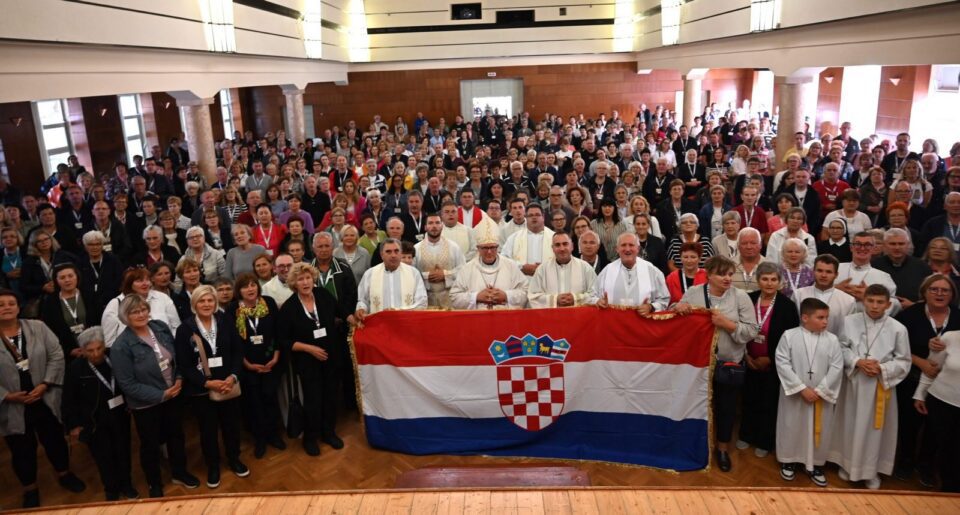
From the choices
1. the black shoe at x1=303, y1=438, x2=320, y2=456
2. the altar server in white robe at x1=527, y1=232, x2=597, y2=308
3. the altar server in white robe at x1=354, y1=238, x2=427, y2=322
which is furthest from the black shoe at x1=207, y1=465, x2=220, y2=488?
the altar server in white robe at x1=527, y1=232, x2=597, y2=308

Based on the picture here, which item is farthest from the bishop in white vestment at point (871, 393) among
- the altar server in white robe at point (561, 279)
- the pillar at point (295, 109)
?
the pillar at point (295, 109)

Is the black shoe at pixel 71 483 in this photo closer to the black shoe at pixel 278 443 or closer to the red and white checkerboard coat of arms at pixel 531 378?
the black shoe at pixel 278 443

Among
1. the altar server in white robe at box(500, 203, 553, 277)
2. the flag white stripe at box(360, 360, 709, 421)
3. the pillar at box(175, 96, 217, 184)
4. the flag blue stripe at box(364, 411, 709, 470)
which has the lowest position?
the flag blue stripe at box(364, 411, 709, 470)

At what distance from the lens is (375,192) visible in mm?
8836

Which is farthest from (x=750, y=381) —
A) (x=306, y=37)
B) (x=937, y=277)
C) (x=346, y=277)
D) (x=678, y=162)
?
(x=306, y=37)

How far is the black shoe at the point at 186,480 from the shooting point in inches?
208

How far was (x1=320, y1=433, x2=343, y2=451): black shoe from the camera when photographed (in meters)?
5.84

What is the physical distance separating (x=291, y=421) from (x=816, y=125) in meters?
20.6

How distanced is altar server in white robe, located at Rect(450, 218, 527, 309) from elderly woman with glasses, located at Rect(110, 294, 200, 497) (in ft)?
8.21

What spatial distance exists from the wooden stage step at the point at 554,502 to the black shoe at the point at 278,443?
135cm

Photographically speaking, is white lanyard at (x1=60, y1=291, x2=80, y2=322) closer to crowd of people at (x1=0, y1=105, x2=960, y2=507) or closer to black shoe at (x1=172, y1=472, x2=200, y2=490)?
crowd of people at (x1=0, y1=105, x2=960, y2=507)

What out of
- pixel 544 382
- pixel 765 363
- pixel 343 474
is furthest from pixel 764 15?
pixel 343 474

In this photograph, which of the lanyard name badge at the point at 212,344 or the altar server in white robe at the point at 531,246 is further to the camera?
the altar server in white robe at the point at 531,246

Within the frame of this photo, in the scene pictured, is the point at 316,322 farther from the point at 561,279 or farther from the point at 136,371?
the point at 561,279
